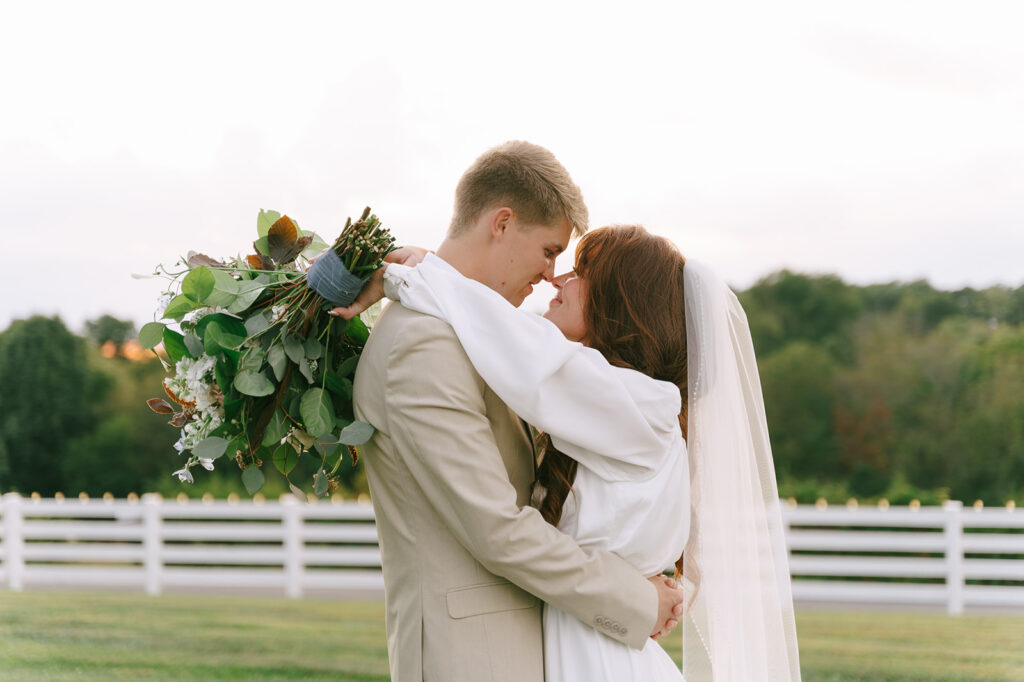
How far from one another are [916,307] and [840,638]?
10398 millimetres

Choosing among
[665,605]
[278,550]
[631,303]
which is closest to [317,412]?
[631,303]

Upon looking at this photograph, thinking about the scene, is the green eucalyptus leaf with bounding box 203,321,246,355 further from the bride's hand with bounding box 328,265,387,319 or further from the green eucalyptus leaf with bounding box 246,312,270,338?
the bride's hand with bounding box 328,265,387,319

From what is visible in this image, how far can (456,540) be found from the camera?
2.35 m

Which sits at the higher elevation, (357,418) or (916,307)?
(916,307)

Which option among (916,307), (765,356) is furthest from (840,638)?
(916,307)

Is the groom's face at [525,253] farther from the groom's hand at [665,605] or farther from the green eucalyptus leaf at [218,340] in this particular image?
the groom's hand at [665,605]

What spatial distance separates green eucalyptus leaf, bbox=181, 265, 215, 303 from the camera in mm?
2467

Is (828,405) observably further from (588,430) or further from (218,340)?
(218,340)

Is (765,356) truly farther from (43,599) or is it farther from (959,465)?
(43,599)

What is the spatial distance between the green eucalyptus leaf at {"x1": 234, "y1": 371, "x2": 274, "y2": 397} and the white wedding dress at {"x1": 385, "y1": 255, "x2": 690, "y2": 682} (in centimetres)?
38

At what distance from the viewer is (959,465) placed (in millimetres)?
14797

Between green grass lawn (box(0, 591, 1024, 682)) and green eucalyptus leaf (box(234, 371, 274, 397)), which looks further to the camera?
green grass lawn (box(0, 591, 1024, 682))

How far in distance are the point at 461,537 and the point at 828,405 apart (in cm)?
1509

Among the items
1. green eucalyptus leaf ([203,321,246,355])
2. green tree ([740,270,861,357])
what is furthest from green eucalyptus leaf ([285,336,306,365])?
green tree ([740,270,861,357])
